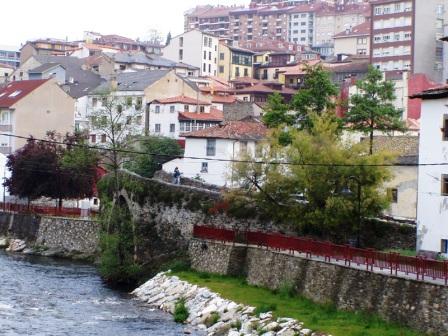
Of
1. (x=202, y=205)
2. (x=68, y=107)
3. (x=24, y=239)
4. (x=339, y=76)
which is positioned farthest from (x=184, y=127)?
(x=202, y=205)

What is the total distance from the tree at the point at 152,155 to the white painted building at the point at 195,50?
6922 centimetres

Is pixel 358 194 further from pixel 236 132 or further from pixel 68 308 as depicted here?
pixel 236 132

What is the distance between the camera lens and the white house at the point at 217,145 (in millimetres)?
83438

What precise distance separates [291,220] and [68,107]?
6554 cm

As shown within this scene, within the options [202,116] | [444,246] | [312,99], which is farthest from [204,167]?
[444,246]

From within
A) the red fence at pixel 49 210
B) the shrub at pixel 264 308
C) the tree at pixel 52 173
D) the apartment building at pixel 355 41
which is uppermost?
the apartment building at pixel 355 41

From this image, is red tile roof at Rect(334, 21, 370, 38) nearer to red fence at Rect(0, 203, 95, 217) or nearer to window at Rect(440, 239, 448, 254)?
red fence at Rect(0, 203, 95, 217)

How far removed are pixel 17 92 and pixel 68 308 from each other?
67988 mm

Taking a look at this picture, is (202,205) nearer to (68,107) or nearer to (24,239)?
(24,239)

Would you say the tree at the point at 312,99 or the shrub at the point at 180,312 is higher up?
the tree at the point at 312,99

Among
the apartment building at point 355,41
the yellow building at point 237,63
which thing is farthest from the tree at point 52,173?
the apartment building at point 355,41

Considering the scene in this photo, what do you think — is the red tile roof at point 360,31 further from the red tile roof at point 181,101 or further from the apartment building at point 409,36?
the red tile roof at point 181,101

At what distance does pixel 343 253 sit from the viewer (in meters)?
41.8

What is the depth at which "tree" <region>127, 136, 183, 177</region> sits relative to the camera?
8884cm
